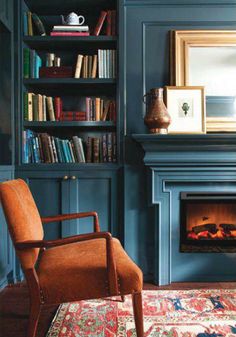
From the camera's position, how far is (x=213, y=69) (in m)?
2.80

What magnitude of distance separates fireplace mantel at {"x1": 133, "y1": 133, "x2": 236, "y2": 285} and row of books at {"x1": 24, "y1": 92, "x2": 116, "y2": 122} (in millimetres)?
418

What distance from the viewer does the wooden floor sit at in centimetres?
195

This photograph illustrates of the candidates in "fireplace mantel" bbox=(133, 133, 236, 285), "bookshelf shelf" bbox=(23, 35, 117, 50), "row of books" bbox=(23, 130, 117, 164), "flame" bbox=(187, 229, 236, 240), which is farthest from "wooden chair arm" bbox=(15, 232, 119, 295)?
"bookshelf shelf" bbox=(23, 35, 117, 50)

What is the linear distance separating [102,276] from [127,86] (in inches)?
64.3

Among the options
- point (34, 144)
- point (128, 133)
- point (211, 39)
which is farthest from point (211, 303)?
point (211, 39)

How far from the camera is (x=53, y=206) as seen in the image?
2.76 metres

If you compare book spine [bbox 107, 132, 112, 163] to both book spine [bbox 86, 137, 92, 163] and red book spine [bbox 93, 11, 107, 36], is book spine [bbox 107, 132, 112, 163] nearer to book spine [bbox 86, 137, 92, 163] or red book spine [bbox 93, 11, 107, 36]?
book spine [bbox 86, 137, 92, 163]

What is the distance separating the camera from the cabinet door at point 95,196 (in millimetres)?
2732

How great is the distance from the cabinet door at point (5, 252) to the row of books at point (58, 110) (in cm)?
53

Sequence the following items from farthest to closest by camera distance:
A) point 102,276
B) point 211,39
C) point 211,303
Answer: point 211,39, point 211,303, point 102,276

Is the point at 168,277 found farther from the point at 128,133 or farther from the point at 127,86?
the point at 127,86

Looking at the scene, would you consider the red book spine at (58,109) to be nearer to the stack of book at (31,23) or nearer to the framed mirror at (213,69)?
the stack of book at (31,23)

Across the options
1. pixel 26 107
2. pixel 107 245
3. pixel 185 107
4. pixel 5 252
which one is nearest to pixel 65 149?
pixel 26 107

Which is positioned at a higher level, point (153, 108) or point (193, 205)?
point (153, 108)
